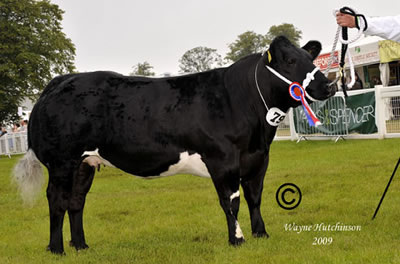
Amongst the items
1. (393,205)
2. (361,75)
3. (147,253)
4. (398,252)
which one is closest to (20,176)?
(147,253)

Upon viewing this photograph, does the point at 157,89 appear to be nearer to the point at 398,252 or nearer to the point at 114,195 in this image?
the point at 398,252

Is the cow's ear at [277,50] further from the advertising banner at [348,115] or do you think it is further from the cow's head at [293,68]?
the advertising banner at [348,115]

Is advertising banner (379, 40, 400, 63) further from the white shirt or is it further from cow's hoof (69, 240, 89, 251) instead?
cow's hoof (69, 240, 89, 251)

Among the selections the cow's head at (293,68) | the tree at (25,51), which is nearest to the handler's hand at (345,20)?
the cow's head at (293,68)

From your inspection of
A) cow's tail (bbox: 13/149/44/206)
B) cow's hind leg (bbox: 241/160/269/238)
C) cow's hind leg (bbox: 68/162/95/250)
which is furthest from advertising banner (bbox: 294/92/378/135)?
cow's tail (bbox: 13/149/44/206)

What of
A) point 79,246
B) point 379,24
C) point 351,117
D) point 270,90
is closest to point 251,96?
point 270,90

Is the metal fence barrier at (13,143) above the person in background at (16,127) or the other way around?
the other way around

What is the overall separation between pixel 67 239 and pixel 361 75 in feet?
58.9

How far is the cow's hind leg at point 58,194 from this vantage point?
4.64 metres

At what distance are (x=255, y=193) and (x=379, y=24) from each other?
2053 mm

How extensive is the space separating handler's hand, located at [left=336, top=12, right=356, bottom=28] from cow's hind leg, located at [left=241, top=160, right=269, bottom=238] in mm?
1546

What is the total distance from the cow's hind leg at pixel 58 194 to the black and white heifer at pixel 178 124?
10 millimetres

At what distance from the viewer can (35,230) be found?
20.0 ft

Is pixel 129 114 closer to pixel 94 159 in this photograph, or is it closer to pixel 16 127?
pixel 94 159
